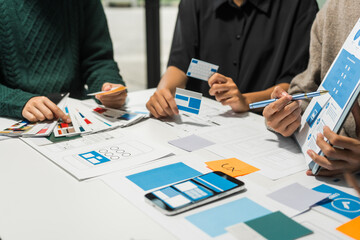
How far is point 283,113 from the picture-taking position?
0.97 meters

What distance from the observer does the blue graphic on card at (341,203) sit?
2.23 feet

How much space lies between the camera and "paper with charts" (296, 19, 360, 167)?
77 cm

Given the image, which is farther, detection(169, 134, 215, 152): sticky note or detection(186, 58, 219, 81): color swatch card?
detection(186, 58, 219, 81): color swatch card

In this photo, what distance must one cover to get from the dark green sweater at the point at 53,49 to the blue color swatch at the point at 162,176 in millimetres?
636

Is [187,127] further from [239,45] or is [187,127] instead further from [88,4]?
[88,4]

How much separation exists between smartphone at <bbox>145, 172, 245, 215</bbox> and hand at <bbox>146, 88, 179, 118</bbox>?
451mm

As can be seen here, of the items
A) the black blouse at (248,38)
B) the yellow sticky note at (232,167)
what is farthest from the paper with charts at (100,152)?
the black blouse at (248,38)

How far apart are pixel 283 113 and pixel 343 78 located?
0.62ft

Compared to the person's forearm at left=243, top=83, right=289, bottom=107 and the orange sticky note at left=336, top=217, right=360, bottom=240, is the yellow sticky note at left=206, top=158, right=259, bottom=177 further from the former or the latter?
the person's forearm at left=243, top=83, right=289, bottom=107

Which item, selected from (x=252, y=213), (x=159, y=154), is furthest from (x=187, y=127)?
(x=252, y=213)

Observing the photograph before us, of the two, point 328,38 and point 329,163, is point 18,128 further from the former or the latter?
point 328,38

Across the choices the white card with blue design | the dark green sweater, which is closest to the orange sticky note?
the white card with blue design

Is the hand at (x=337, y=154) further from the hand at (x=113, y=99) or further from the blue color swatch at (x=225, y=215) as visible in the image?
the hand at (x=113, y=99)

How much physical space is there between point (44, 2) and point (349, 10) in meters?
1.18
